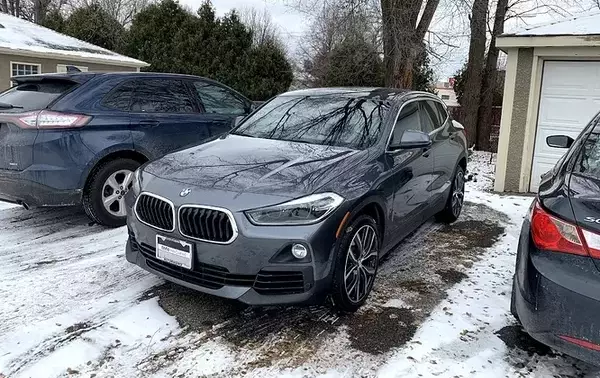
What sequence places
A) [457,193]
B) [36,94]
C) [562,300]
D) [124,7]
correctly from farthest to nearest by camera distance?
[124,7]
[457,193]
[36,94]
[562,300]

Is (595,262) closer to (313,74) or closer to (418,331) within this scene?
(418,331)

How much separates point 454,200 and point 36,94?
488cm

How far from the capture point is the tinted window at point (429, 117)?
17.0 ft

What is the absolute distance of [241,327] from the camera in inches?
132

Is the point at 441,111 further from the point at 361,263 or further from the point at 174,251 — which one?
the point at 174,251

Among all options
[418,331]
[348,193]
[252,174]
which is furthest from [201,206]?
[418,331]

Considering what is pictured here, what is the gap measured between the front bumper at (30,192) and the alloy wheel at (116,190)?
1.10ft

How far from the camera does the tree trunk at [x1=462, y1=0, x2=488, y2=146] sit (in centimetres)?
1489

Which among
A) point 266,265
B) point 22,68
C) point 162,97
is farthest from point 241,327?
point 22,68

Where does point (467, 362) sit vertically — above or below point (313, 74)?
below

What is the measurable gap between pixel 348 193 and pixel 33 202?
10.9 ft

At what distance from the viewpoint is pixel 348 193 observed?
3.32 metres

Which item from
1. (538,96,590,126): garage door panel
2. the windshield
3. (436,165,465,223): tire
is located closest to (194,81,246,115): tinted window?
the windshield

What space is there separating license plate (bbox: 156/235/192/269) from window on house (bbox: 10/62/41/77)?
46.1ft
